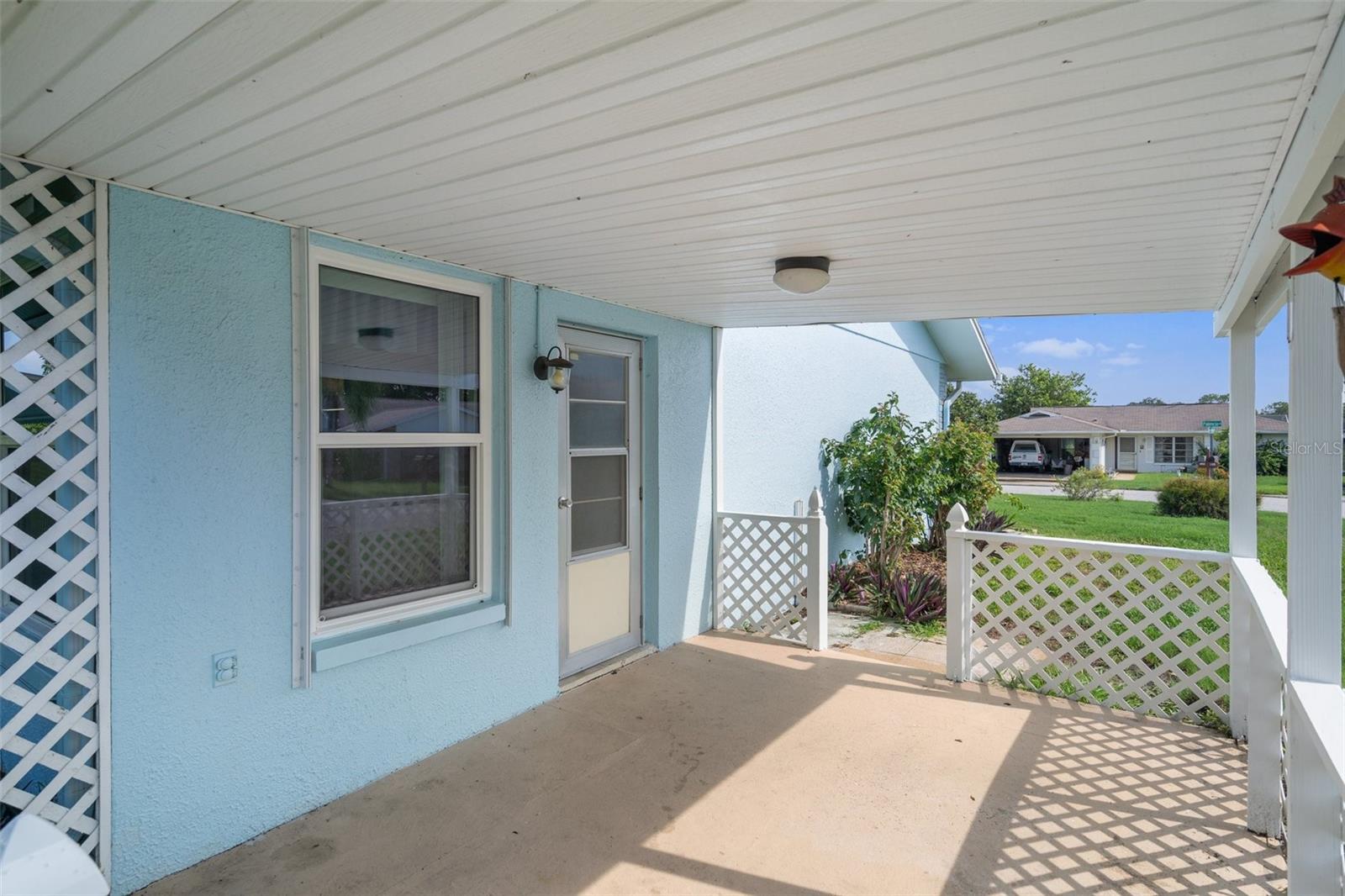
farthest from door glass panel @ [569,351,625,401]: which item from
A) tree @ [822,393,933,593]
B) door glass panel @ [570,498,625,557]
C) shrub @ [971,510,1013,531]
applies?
shrub @ [971,510,1013,531]

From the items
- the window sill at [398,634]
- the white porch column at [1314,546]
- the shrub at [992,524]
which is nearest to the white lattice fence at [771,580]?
the window sill at [398,634]

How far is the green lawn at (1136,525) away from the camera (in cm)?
364

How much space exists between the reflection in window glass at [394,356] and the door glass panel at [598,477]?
0.99 m

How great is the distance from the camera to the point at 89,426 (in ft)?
7.39

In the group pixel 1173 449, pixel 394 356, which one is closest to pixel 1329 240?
pixel 394 356

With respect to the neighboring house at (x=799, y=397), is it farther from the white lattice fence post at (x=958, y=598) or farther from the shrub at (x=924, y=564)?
the white lattice fence post at (x=958, y=598)

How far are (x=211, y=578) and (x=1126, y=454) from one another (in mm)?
34444

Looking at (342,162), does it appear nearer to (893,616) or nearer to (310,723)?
(310,723)

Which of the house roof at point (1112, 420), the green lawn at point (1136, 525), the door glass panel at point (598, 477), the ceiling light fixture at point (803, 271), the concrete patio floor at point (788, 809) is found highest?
the house roof at point (1112, 420)

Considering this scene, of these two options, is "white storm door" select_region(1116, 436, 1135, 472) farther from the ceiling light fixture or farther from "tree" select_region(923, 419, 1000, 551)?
the ceiling light fixture

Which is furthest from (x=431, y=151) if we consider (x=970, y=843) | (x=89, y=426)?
(x=970, y=843)

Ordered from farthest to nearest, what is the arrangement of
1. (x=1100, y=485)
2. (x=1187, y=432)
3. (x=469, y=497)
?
(x=1187, y=432) < (x=1100, y=485) < (x=469, y=497)

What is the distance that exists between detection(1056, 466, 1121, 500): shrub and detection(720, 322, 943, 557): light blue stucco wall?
10.9 m

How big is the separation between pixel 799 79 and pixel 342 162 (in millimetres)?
1423
